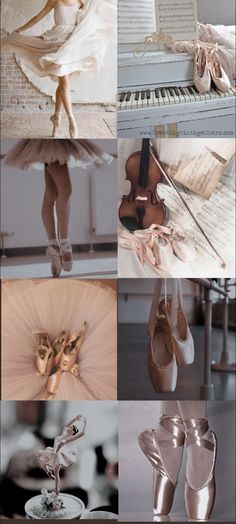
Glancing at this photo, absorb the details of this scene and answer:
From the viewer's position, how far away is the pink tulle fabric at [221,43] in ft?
8.58

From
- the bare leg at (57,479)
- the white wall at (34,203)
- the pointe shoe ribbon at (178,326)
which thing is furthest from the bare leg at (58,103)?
the bare leg at (57,479)

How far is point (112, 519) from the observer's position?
2711 millimetres

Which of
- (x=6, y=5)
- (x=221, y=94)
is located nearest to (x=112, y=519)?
(x=221, y=94)

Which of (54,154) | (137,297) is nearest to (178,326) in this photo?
(137,297)

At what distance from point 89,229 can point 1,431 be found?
598mm

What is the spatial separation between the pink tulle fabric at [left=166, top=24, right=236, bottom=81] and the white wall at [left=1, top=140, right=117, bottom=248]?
12.2 inches

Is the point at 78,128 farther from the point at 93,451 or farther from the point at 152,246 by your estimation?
the point at 93,451

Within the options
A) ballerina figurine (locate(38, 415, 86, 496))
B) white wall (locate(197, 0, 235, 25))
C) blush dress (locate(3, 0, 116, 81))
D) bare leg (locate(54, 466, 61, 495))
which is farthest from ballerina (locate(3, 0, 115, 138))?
bare leg (locate(54, 466, 61, 495))

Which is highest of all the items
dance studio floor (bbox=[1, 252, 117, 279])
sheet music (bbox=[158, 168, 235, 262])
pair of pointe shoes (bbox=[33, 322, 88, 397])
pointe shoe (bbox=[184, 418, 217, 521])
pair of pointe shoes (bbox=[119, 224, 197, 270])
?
sheet music (bbox=[158, 168, 235, 262])

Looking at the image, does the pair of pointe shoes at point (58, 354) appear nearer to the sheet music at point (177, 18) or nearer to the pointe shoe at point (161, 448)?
the pointe shoe at point (161, 448)

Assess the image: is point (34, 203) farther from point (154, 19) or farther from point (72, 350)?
point (154, 19)

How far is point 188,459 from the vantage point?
2695mm

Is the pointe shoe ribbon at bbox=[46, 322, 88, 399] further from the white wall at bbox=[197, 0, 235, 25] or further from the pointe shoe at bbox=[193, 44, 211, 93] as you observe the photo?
the white wall at bbox=[197, 0, 235, 25]

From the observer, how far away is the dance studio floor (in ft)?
8.70
